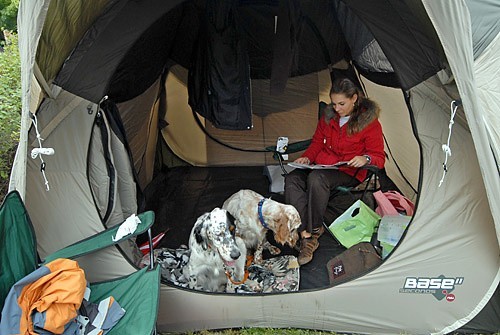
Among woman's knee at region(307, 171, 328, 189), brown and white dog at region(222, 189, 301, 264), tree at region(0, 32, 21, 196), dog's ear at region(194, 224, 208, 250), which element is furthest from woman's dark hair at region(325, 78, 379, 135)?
tree at region(0, 32, 21, 196)

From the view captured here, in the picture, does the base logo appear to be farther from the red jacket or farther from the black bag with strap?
the red jacket

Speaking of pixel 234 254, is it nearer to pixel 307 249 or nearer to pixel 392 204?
pixel 307 249

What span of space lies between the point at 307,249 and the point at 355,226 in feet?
1.24

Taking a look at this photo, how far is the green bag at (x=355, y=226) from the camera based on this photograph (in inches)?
132

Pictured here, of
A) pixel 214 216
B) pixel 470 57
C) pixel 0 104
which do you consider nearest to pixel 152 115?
pixel 0 104

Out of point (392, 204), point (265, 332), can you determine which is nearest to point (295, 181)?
point (392, 204)

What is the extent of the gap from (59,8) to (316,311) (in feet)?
6.90

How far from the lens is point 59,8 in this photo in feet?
8.33

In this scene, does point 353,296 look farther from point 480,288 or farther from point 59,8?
point 59,8

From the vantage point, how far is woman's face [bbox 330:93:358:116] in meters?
3.33

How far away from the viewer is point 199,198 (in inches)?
166

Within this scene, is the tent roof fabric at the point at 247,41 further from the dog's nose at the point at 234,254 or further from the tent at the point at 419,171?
the dog's nose at the point at 234,254

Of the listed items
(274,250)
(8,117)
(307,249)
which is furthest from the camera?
(8,117)

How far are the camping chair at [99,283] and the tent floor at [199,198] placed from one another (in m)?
1.02
